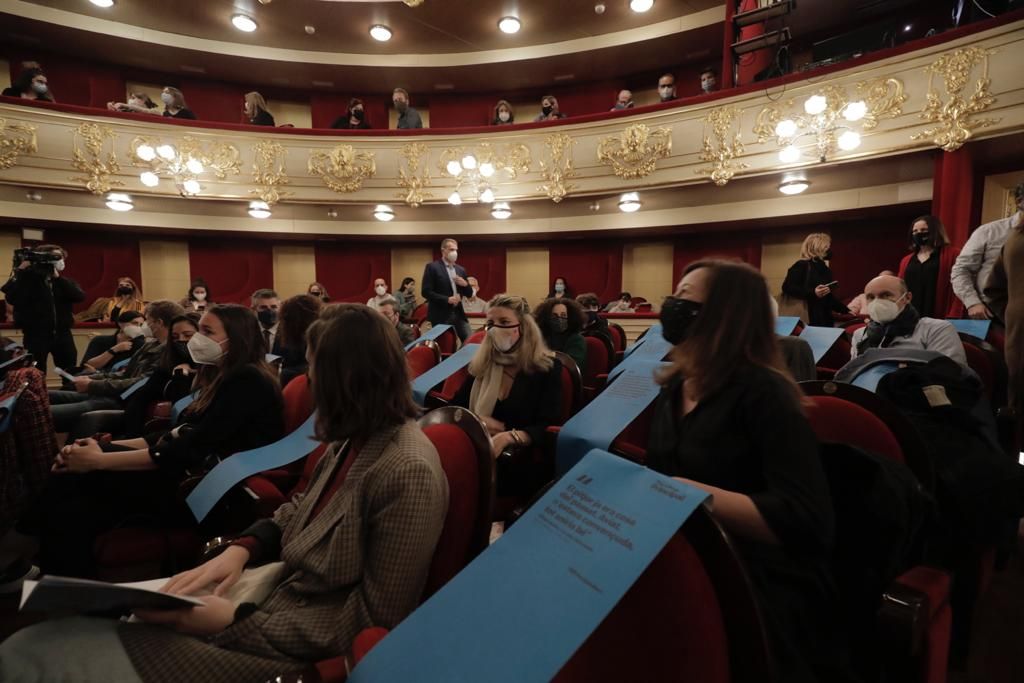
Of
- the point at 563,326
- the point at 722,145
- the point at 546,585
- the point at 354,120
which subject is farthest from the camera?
the point at 354,120

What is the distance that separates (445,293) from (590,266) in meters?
5.24

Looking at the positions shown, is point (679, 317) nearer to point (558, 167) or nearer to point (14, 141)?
point (558, 167)

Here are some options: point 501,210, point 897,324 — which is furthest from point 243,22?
point 897,324

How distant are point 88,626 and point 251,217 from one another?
964 cm

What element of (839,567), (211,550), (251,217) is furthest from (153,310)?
(251,217)

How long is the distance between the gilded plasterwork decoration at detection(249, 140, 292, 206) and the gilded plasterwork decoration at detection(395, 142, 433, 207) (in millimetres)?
1980

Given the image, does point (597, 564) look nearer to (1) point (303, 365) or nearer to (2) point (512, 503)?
(2) point (512, 503)

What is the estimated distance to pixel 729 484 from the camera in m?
0.99

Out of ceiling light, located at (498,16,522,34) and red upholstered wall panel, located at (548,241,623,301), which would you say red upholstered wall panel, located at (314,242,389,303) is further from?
ceiling light, located at (498,16,522,34)

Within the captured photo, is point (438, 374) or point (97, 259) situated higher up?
point (97, 259)

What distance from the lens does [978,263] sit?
3193 millimetres

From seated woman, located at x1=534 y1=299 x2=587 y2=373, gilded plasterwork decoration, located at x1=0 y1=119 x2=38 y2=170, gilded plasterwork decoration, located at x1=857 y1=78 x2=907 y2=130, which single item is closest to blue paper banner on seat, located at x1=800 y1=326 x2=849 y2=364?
seated woman, located at x1=534 y1=299 x2=587 y2=373

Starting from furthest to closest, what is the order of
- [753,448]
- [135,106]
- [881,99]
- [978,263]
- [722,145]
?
[135,106] → [722,145] → [881,99] → [978,263] → [753,448]

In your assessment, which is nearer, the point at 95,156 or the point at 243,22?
the point at 95,156
